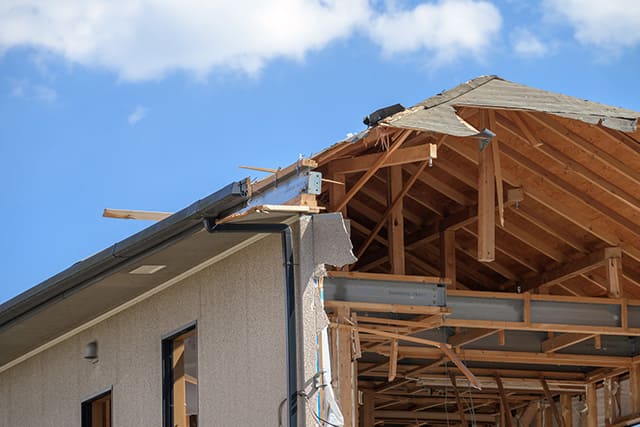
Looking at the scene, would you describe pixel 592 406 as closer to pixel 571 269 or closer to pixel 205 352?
pixel 571 269

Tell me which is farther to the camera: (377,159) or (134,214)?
(134,214)

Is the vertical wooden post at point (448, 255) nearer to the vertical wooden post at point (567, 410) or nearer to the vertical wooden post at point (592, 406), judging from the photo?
the vertical wooden post at point (592, 406)

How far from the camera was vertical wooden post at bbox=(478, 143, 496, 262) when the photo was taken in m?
13.2

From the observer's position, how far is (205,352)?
44.4 ft

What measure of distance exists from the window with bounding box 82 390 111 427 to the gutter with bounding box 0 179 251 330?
63.9 inches

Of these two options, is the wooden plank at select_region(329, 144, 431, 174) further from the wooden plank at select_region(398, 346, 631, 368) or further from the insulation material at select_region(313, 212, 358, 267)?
the wooden plank at select_region(398, 346, 631, 368)

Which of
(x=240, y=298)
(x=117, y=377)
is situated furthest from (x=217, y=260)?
(x=117, y=377)

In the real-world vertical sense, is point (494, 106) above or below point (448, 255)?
above

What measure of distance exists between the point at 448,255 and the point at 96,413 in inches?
212

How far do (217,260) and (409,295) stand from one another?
7.21ft

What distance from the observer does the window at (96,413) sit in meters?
16.6

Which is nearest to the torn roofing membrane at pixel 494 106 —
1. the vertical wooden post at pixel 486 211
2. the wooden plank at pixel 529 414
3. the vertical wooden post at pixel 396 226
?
the vertical wooden post at pixel 486 211

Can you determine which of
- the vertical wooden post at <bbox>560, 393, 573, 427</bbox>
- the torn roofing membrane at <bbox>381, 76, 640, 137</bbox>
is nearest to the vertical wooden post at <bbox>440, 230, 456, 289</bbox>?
the torn roofing membrane at <bbox>381, 76, 640, 137</bbox>

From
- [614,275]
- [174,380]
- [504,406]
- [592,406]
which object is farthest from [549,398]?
[174,380]
